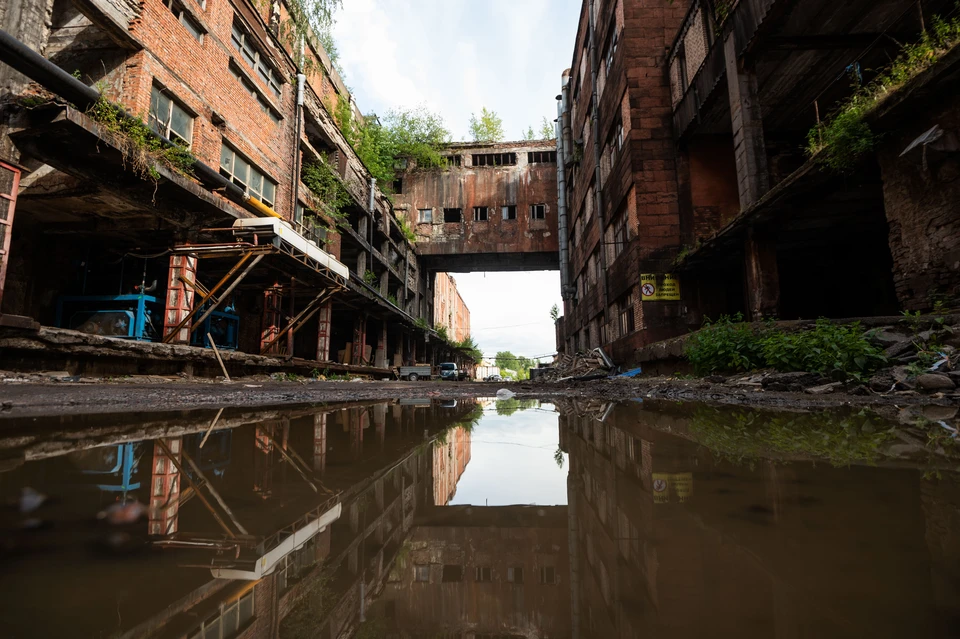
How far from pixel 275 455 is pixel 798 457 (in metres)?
2.00

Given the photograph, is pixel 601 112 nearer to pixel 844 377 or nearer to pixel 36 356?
pixel 844 377

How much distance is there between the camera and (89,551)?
83cm

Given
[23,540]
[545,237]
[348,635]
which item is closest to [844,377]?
[348,635]

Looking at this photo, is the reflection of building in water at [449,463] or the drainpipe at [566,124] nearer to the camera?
the reflection of building in water at [449,463]

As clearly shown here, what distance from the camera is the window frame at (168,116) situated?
976 cm

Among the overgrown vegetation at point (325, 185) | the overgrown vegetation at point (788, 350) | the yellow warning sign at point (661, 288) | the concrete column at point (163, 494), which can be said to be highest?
the overgrown vegetation at point (325, 185)

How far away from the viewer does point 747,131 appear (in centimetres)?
958

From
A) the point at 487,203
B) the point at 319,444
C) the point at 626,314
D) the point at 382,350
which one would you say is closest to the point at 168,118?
the point at 319,444

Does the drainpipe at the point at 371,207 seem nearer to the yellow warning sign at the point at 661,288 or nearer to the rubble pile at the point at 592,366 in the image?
the rubble pile at the point at 592,366


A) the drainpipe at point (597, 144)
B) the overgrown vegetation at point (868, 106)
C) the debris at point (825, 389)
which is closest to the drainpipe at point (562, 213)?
the drainpipe at point (597, 144)

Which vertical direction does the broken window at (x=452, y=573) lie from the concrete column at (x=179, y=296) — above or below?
below

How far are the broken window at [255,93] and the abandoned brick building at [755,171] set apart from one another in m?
11.2

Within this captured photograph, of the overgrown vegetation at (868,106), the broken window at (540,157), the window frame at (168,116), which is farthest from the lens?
the broken window at (540,157)

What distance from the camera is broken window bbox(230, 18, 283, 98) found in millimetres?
13016
